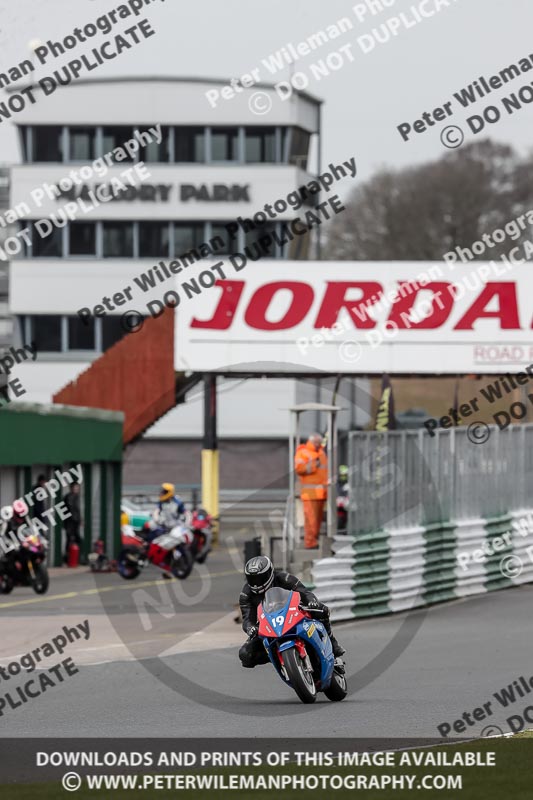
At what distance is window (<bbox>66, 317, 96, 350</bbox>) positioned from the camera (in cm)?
6419

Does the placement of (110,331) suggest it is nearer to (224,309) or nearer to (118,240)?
(118,240)

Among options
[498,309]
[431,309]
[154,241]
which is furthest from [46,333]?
[498,309]

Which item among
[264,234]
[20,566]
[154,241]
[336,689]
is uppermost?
[264,234]

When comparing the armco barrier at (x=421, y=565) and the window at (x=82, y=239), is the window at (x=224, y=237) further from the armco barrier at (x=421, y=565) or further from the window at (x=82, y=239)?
the armco barrier at (x=421, y=565)

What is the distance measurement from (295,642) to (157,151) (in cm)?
5445

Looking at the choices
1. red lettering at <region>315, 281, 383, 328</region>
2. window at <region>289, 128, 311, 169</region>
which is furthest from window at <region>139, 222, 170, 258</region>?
red lettering at <region>315, 281, 383, 328</region>

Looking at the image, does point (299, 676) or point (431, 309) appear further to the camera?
point (431, 309)

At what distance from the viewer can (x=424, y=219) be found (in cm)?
8144

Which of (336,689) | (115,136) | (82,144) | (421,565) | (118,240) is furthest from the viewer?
(118,240)

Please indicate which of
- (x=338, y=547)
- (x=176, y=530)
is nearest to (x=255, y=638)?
(x=338, y=547)

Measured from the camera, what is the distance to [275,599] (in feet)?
40.5

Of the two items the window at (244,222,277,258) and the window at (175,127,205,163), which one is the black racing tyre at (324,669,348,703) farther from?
the window at (175,127,205,163)
